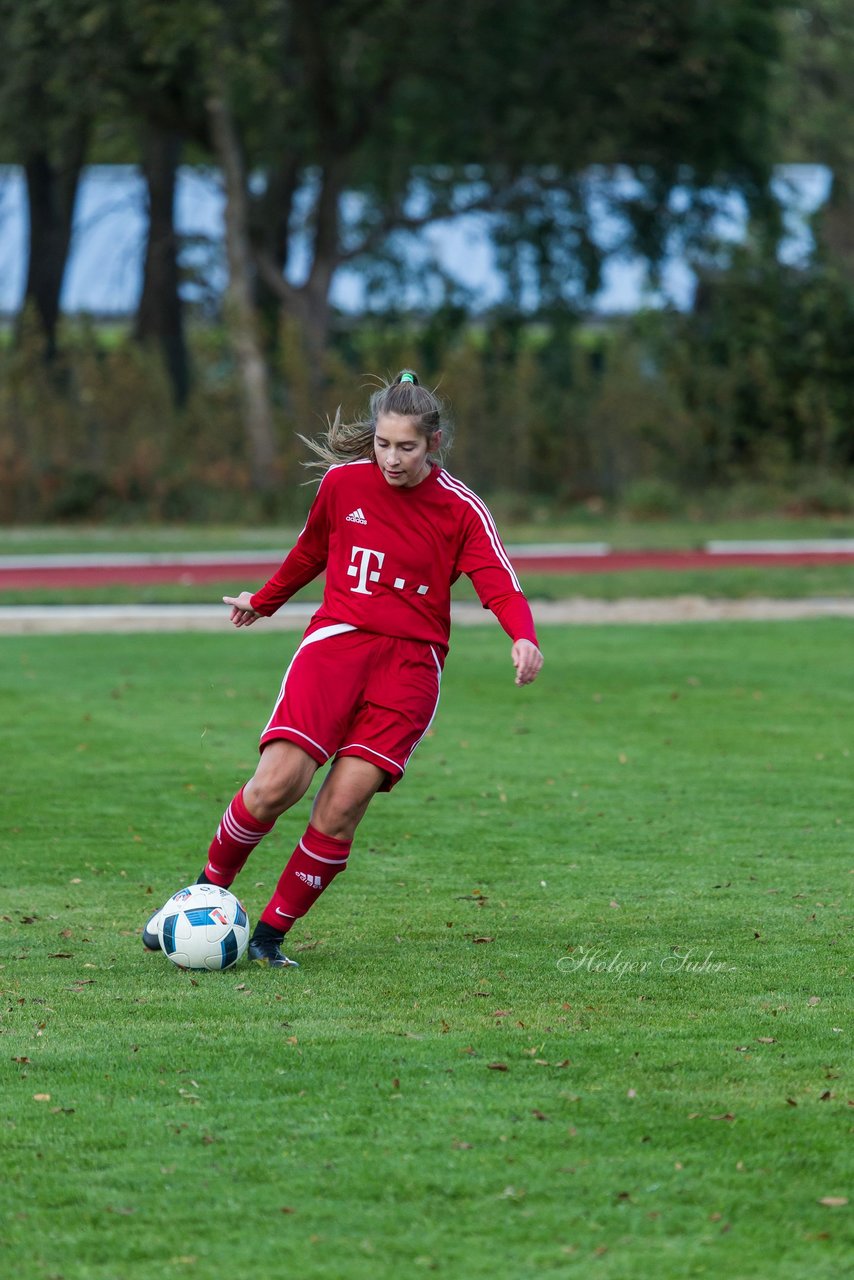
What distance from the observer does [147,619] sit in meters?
15.5

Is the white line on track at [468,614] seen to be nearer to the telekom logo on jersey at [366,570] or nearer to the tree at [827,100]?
the telekom logo on jersey at [366,570]

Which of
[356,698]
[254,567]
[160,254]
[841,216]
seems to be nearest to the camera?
[356,698]

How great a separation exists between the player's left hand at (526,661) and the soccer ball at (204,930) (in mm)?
1197

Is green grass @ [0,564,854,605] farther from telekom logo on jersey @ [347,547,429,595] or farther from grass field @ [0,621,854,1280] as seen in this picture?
telekom logo on jersey @ [347,547,429,595]

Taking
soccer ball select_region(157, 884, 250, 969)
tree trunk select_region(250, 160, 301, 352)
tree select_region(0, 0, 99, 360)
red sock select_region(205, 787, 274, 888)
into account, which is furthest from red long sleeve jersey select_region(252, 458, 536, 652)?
tree trunk select_region(250, 160, 301, 352)

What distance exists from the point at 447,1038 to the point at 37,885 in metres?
2.48

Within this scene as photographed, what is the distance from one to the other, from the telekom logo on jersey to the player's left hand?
0.42m

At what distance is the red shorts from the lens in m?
5.58

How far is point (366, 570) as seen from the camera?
18.6 ft

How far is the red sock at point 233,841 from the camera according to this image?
5.74m

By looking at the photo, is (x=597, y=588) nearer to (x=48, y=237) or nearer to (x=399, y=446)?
(x=399, y=446)

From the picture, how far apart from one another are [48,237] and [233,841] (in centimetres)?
2713

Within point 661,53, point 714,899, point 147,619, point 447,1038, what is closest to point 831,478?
point 661,53

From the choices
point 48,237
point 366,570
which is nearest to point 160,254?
point 48,237
